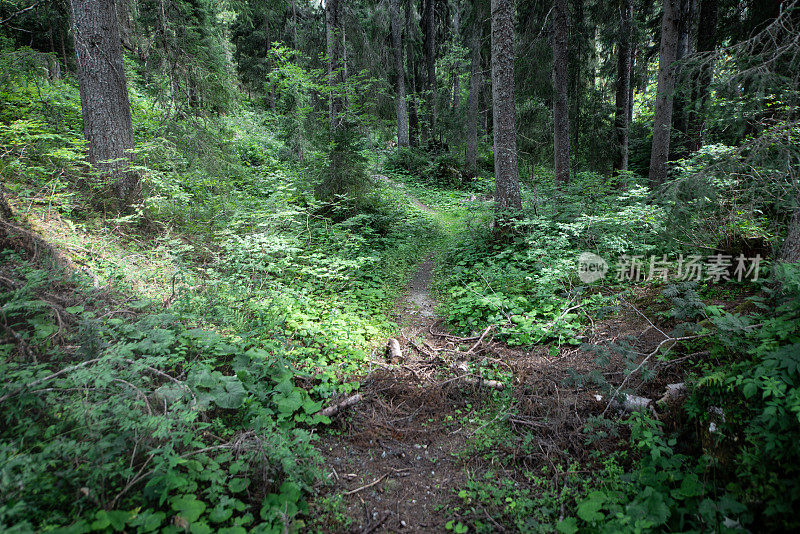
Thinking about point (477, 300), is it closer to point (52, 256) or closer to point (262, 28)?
point (52, 256)

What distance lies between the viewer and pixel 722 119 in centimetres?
423

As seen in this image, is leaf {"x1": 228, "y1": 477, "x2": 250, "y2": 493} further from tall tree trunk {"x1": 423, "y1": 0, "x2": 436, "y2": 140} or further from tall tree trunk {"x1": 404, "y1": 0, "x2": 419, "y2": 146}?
tall tree trunk {"x1": 404, "y1": 0, "x2": 419, "y2": 146}

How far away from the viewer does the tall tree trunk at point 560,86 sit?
9.79 metres

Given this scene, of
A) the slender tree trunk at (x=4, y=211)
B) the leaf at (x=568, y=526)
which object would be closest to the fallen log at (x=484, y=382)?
the leaf at (x=568, y=526)

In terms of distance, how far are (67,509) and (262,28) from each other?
27.8m

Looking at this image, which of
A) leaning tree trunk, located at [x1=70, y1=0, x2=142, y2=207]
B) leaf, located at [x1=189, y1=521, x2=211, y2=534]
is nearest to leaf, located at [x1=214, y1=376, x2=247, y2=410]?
leaf, located at [x1=189, y1=521, x2=211, y2=534]

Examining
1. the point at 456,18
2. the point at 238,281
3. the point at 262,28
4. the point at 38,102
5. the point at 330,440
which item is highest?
the point at 456,18

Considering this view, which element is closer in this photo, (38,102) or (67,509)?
(67,509)

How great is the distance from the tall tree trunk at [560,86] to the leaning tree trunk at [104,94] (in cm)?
1000

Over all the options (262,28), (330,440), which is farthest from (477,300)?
(262,28)

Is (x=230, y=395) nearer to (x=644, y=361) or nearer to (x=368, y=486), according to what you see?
(x=368, y=486)

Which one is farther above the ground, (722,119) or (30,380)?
(722,119)

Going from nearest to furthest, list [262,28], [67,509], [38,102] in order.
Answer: [67,509]
[38,102]
[262,28]

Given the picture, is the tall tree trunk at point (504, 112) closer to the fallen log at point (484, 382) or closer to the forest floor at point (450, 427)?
the forest floor at point (450, 427)
